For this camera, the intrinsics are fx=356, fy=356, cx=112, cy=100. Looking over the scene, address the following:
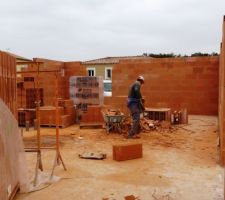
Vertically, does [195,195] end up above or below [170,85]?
below

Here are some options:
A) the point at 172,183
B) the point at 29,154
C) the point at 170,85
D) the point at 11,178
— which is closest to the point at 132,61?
the point at 170,85

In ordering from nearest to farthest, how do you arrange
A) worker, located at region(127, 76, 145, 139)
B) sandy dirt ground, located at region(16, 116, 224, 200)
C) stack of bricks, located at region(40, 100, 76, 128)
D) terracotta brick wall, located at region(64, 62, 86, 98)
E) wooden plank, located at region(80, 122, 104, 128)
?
1. sandy dirt ground, located at region(16, 116, 224, 200)
2. worker, located at region(127, 76, 145, 139)
3. wooden plank, located at region(80, 122, 104, 128)
4. stack of bricks, located at region(40, 100, 76, 128)
5. terracotta brick wall, located at region(64, 62, 86, 98)

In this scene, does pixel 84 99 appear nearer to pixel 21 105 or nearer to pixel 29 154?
pixel 21 105

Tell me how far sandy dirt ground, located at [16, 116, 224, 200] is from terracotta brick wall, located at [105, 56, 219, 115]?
3703 mm

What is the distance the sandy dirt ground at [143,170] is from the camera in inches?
205

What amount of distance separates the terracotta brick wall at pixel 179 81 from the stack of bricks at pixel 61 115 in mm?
1529

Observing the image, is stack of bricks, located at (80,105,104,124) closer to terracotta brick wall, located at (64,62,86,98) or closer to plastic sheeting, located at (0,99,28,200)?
terracotta brick wall, located at (64,62,86,98)

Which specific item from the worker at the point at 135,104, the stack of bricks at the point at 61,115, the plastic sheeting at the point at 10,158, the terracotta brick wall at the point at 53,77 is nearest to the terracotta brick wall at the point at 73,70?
the terracotta brick wall at the point at 53,77

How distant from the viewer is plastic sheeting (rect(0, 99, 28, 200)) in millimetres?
4246

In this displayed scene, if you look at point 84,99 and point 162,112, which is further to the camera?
point 84,99

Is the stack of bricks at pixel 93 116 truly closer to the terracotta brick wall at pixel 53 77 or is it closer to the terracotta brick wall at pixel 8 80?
the terracotta brick wall at pixel 53 77

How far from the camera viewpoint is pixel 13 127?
16.4 feet

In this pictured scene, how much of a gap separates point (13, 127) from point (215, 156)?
4484 millimetres

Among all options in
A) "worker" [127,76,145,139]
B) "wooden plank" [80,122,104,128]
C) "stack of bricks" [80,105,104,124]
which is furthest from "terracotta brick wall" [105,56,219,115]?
"worker" [127,76,145,139]
